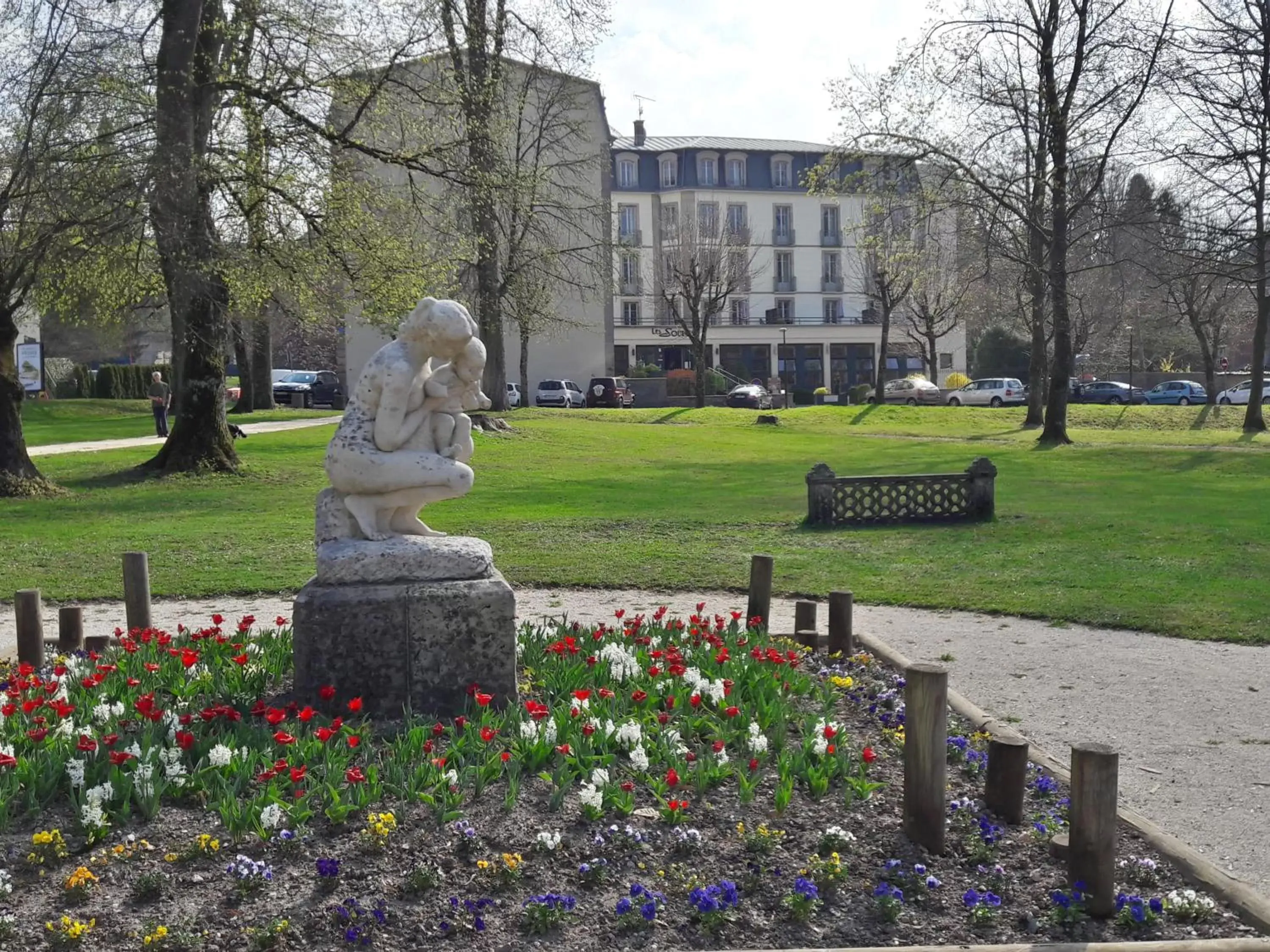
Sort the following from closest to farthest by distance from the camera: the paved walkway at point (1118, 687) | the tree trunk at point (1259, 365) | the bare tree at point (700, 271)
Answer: the paved walkway at point (1118, 687), the tree trunk at point (1259, 365), the bare tree at point (700, 271)

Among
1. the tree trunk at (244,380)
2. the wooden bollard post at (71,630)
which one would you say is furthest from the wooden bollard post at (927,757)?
the tree trunk at (244,380)

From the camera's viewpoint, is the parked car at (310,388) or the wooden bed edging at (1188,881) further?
the parked car at (310,388)

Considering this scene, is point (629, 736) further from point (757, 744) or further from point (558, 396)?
point (558, 396)

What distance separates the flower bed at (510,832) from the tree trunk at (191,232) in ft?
40.8

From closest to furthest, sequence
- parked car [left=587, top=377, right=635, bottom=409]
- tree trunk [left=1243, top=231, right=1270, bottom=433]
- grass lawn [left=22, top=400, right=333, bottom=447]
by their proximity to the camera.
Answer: grass lawn [left=22, top=400, right=333, bottom=447] < tree trunk [left=1243, top=231, right=1270, bottom=433] < parked car [left=587, top=377, right=635, bottom=409]

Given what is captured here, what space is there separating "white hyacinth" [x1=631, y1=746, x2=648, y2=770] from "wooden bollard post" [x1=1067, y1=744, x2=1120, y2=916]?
186 centimetres

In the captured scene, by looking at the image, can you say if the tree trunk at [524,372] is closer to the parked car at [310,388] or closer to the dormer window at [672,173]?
the parked car at [310,388]

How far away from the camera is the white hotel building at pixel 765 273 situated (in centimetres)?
7300

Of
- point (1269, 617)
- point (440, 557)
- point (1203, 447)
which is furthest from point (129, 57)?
point (1203, 447)

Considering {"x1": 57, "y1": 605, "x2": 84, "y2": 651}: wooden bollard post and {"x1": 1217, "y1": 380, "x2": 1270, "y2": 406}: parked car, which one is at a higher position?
{"x1": 1217, "y1": 380, "x2": 1270, "y2": 406}: parked car

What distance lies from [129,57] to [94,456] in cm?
887

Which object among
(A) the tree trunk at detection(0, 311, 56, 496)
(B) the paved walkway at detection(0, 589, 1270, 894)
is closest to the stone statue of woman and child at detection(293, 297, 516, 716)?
(B) the paved walkway at detection(0, 589, 1270, 894)

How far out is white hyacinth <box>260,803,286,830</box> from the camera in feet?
15.9

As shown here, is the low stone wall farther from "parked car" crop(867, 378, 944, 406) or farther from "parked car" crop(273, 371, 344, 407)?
"parked car" crop(867, 378, 944, 406)
